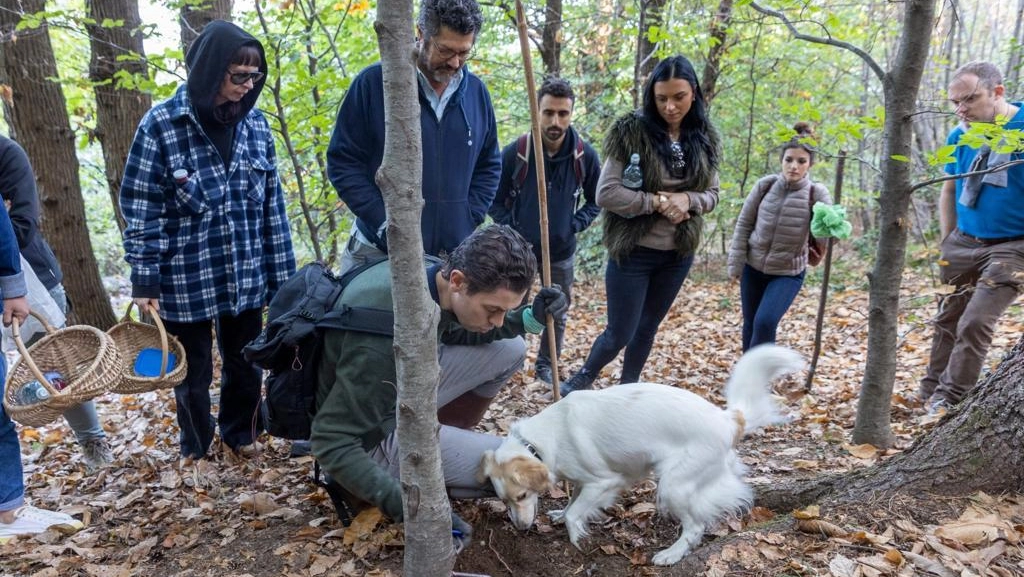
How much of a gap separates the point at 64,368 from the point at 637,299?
139 inches

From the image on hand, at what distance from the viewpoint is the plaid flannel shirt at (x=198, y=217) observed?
11.1 ft

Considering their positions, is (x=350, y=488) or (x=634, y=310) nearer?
(x=350, y=488)

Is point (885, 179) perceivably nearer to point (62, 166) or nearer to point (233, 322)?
point (233, 322)

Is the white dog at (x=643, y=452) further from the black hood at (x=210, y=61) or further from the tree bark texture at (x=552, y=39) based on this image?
the tree bark texture at (x=552, y=39)

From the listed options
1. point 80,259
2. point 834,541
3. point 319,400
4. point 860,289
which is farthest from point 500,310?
point 860,289

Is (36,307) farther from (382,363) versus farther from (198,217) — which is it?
(382,363)

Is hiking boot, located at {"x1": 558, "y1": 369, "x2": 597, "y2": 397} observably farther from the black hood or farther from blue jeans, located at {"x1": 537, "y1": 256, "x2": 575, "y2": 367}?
the black hood

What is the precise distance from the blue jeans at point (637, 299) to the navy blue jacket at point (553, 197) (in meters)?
0.94

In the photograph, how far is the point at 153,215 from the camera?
344 centimetres

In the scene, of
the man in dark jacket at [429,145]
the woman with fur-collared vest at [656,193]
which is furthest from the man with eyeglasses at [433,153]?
the woman with fur-collared vest at [656,193]

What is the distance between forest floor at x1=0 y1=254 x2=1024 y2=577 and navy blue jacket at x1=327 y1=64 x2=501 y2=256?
1552 millimetres

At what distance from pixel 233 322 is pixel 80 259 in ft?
13.1

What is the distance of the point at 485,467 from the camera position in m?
2.82

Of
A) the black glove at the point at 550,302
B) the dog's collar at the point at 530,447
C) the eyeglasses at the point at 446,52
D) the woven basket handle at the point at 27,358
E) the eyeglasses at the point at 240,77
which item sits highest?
the eyeglasses at the point at 446,52
